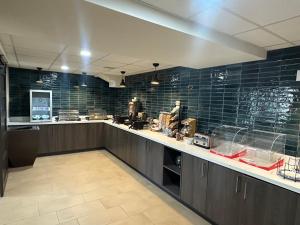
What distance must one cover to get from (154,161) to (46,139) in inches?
116

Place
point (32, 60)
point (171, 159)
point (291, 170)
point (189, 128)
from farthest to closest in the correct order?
point (32, 60), point (189, 128), point (171, 159), point (291, 170)

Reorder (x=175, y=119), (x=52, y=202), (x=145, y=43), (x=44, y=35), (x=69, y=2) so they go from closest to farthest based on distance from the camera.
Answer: (x=69, y=2), (x=44, y=35), (x=145, y=43), (x=52, y=202), (x=175, y=119)

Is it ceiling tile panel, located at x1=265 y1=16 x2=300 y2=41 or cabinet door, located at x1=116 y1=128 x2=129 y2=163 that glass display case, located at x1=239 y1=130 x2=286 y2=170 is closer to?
ceiling tile panel, located at x1=265 y1=16 x2=300 y2=41

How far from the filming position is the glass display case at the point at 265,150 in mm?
2056

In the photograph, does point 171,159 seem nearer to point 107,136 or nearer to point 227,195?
point 227,195

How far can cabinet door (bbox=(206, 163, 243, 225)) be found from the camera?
1961mm

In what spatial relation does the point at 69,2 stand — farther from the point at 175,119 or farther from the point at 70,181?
the point at 70,181

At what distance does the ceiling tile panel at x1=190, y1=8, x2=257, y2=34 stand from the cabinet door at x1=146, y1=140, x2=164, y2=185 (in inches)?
75.3

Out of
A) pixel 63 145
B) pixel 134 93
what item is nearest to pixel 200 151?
pixel 134 93

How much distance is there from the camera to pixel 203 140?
267 centimetres

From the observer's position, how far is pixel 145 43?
6.35ft

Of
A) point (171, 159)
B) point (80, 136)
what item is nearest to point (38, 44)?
point (171, 159)

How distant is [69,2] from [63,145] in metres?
4.31

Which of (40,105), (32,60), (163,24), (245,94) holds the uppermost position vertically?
(32,60)
